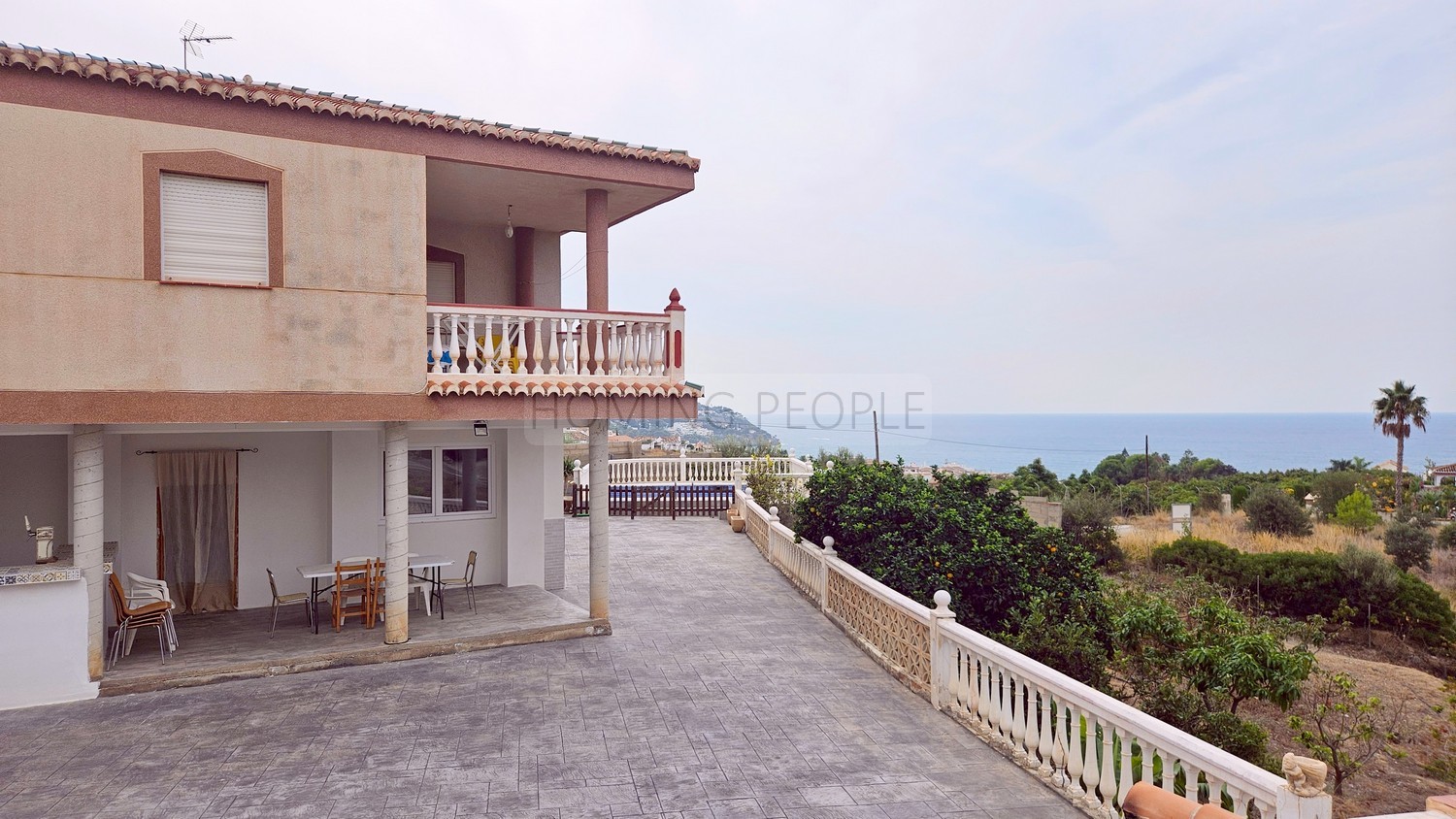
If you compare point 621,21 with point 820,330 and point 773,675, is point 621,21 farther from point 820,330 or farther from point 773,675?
point 820,330

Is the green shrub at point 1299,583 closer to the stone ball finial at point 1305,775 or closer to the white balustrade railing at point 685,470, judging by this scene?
the white balustrade railing at point 685,470

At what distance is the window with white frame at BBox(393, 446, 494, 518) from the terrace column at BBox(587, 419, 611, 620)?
285cm

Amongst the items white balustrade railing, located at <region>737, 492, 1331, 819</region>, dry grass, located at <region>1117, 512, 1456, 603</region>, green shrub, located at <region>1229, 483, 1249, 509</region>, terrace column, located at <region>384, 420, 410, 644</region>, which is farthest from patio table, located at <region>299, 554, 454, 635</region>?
green shrub, located at <region>1229, 483, 1249, 509</region>

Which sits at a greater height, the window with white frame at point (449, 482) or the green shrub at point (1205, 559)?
the window with white frame at point (449, 482)

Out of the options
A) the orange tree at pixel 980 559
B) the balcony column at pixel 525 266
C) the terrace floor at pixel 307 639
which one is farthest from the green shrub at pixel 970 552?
the balcony column at pixel 525 266

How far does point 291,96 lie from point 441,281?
13.2ft

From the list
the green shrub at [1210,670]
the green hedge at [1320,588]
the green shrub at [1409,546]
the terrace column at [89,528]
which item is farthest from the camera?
the green shrub at [1409,546]

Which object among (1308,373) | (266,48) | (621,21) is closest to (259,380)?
(621,21)

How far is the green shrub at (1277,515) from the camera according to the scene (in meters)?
24.9

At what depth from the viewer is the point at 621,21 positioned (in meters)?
22.7

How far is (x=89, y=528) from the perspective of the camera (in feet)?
26.6

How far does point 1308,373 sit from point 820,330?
59953mm

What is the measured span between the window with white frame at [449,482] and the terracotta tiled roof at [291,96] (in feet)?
16.2

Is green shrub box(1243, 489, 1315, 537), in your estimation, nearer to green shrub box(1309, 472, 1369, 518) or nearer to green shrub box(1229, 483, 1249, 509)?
green shrub box(1309, 472, 1369, 518)
